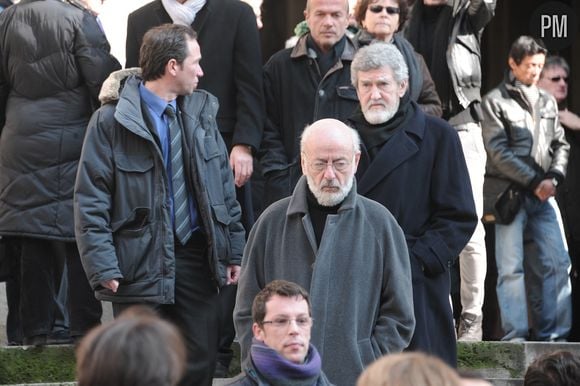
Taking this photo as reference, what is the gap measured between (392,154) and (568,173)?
3.76 m

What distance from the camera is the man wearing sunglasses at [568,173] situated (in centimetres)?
1152

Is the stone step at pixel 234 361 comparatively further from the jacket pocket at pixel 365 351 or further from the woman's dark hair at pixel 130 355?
the woman's dark hair at pixel 130 355

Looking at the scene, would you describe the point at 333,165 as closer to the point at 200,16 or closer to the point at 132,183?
the point at 132,183

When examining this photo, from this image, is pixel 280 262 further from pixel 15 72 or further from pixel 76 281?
pixel 15 72

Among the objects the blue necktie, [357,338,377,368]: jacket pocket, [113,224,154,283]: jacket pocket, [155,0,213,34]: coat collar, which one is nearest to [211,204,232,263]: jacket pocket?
the blue necktie

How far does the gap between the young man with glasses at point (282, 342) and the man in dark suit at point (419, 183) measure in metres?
1.27

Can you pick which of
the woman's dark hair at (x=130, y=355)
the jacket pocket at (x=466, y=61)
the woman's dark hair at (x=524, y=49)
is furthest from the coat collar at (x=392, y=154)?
the woman's dark hair at (x=130, y=355)

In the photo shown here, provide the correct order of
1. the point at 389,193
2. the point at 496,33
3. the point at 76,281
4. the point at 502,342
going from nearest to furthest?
the point at 389,193 < the point at 76,281 < the point at 502,342 < the point at 496,33

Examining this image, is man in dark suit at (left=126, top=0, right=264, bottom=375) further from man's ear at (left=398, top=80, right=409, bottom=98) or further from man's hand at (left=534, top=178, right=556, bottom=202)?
man's hand at (left=534, top=178, right=556, bottom=202)

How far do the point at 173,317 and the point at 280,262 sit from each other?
1.03 m

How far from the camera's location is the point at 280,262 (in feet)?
25.4

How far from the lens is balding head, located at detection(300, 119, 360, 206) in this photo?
771 centimetres

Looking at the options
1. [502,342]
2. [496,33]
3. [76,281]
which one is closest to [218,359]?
[76,281]

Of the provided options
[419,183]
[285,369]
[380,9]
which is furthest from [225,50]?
[285,369]
